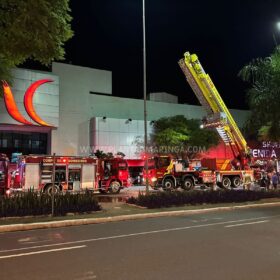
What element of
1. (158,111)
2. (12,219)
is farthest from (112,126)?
(12,219)

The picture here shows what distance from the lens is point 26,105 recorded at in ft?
121

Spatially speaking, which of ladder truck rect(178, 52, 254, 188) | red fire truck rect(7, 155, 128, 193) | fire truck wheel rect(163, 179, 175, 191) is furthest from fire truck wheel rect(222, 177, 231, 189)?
red fire truck rect(7, 155, 128, 193)

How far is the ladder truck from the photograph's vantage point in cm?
2664

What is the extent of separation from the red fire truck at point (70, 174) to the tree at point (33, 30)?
11049 millimetres

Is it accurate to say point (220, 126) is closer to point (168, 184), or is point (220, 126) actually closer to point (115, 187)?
point (168, 184)

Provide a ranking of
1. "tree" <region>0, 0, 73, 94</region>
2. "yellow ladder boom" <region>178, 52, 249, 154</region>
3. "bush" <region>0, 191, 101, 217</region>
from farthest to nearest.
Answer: "yellow ladder boom" <region>178, 52, 249, 154</region>
"bush" <region>0, 191, 101, 217</region>
"tree" <region>0, 0, 73, 94</region>

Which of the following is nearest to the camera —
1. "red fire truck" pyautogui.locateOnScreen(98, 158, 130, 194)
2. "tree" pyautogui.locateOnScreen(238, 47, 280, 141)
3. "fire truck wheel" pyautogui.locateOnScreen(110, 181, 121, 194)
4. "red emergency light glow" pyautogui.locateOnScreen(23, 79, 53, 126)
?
"tree" pyautogui.locateOnScreen(238, 47, 280, 141)

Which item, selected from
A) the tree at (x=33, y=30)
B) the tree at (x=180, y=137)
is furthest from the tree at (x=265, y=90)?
the tree at (x=180, y=137)

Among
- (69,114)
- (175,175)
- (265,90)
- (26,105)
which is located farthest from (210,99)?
(69,114)

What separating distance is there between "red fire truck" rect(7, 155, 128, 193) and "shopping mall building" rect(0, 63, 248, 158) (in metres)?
12.3

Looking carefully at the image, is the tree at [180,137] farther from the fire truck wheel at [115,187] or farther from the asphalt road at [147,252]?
the asphalt road at [147,252]

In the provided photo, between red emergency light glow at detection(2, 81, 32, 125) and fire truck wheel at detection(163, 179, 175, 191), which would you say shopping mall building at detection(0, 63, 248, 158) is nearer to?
red emergency light glow at detection(2, 81, 32, 125)

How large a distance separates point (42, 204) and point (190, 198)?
279 inches

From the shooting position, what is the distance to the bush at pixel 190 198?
17.2m
